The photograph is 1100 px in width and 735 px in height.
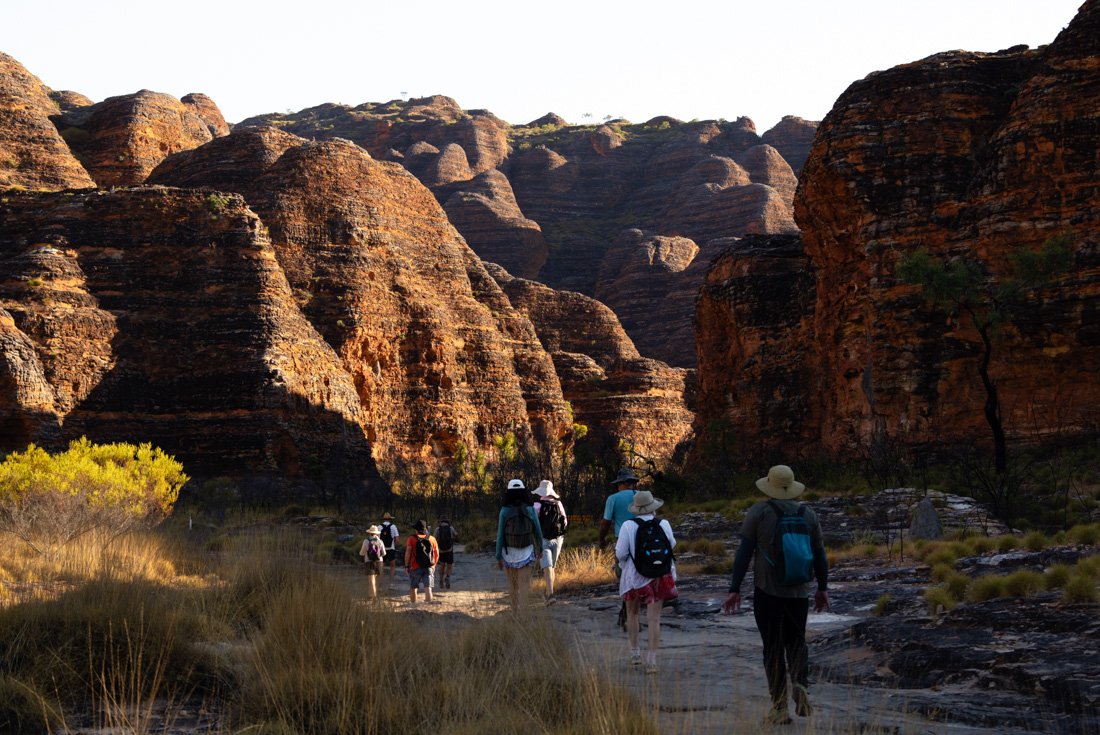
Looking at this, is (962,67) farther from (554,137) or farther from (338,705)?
(554,137)

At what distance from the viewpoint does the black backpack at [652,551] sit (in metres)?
8.49

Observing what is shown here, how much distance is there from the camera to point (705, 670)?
8.30 meters

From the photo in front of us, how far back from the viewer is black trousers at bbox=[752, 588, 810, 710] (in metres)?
6.44

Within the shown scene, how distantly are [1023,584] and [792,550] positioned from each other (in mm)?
4661

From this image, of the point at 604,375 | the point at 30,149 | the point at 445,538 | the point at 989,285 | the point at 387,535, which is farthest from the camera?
the point at 604,375

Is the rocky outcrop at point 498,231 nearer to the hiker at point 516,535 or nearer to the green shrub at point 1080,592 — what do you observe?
the hiker at point 516,535

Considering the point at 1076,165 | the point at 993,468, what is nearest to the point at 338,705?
the point at 993,468

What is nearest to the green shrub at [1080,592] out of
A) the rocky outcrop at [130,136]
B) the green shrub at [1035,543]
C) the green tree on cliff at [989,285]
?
the green shrub at [1035,543]

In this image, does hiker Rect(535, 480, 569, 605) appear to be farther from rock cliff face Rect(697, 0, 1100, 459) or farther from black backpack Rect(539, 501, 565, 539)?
rock cliff face Rect(697, 0, 1100, 459)

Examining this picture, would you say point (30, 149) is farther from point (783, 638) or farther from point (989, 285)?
point (783, 638)

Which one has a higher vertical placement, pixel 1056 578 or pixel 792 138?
pixel 792 138

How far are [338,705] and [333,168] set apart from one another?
49884mm

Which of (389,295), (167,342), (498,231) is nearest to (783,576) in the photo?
(167,342)

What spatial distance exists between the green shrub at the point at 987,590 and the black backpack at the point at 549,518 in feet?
18.6
